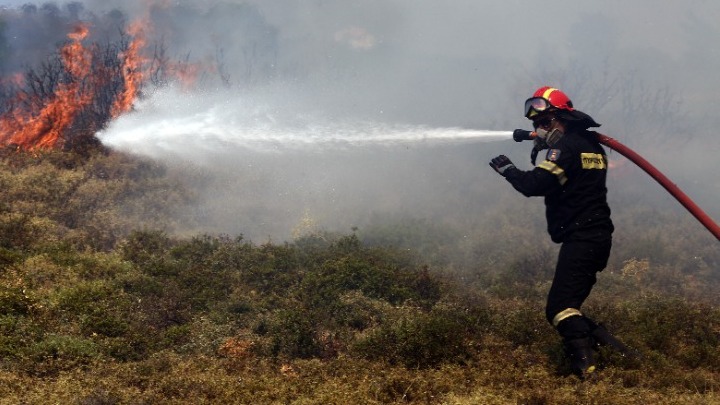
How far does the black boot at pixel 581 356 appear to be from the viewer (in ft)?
18.5

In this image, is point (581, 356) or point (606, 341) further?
point (606, 341)

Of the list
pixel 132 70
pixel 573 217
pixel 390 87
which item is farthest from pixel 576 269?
pixel 390 87

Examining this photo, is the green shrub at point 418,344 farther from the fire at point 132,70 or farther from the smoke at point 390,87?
the fire at point 132,70

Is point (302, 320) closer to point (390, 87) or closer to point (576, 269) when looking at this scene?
point (576, 269)

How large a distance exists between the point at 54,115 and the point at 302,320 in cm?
1516

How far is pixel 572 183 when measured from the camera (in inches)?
241

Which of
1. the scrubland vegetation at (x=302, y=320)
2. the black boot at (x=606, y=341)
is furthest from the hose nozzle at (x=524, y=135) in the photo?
the scrubland vegetation at (x=302, y=320)

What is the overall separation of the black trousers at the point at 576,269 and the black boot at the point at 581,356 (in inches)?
6.3

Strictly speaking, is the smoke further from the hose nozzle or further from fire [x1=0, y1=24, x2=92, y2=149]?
the hose nozzle

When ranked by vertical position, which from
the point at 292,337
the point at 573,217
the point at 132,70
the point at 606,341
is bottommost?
the point at 292,337

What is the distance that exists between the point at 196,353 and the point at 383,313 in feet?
Result: 7.81

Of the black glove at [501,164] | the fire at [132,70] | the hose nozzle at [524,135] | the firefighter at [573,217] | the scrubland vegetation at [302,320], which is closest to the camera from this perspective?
the scrubland vegetation at [302,320]

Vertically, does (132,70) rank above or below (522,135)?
below

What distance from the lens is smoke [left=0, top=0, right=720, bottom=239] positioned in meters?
18.0
